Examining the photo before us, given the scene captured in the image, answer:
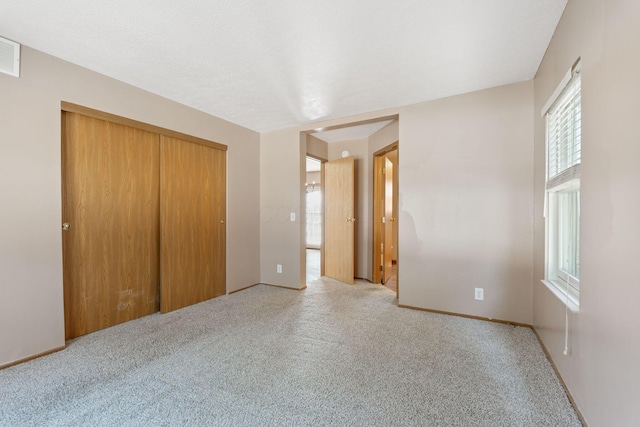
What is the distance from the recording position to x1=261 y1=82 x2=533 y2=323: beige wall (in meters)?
2.65

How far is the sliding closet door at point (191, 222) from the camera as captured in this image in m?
3.07

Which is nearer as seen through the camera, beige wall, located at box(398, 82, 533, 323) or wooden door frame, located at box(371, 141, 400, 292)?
beige wall, located at box(398, 82, 533, 323)

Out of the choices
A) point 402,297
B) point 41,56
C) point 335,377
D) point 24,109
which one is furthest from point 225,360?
point 41,56

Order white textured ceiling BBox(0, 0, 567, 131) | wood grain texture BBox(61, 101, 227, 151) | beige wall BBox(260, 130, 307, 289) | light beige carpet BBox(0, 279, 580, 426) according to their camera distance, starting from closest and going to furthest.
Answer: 1. light beige carpet BBox(0, 279, 580, 426)
2. white textured ceiling BBox(0, 0, 567, 131)
3. wood grain texture BBox(61, 101, 227, 151)
4. beige wall BBox(260, 130, 307, 289)

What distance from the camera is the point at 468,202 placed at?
9.38ft

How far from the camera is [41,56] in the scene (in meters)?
2.12

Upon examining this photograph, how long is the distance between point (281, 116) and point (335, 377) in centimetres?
289

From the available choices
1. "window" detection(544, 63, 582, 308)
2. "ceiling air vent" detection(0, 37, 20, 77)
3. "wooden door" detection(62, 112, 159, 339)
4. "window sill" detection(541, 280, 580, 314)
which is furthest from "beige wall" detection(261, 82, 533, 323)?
"ceiling air vent" detection(0, 37, 20, 77)

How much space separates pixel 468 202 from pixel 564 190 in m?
0.92

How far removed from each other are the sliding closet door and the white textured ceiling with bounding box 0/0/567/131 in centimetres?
74

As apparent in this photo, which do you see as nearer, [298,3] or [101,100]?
[298,3]

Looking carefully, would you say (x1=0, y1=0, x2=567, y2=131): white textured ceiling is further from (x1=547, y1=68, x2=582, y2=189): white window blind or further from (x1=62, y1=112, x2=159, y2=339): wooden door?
(x1=62, y1=112, x2=159, y2=339): wooden door

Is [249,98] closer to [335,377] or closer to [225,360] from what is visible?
[225,360]

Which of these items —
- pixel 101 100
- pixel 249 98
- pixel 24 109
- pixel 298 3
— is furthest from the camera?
pixel 249 98
